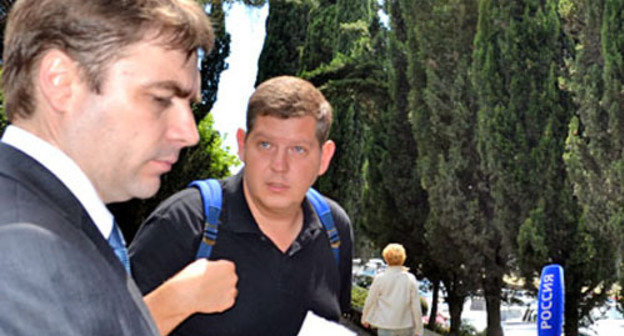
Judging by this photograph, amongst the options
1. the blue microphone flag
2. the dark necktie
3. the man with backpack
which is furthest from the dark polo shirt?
the blue microphone flag

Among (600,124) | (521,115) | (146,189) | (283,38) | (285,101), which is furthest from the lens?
(283,38)

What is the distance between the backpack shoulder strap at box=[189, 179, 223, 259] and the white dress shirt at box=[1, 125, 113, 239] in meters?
1.10

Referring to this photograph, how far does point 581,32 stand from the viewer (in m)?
12.8

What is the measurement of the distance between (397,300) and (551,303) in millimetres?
4125

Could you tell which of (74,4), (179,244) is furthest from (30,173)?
(179,244)

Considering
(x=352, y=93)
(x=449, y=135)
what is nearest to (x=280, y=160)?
(x=449, y=135)

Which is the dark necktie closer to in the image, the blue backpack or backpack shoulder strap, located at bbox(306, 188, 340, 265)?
the blue backpack

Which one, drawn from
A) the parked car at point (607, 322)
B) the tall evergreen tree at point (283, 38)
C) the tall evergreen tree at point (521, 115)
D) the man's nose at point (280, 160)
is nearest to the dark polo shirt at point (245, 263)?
the man's nose at point (280, 160)

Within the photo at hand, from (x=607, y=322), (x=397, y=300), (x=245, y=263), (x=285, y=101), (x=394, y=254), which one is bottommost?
(x=607, y=322)

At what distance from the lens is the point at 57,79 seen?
36.9 inches

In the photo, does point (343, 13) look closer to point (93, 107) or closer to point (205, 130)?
point (205, 130)

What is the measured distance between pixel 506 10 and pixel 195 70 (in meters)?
15.1

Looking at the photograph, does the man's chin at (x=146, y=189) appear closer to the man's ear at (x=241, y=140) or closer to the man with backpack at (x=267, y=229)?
the man with backpack at (x=267, y=229)

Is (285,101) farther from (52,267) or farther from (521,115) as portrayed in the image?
(521,115)
